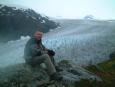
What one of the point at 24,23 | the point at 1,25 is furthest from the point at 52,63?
the point at 24,23

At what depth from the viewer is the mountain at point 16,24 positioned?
63659 millimetres

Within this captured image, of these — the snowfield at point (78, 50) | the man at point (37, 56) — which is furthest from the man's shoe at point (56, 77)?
the snowfield at point (78, 50)

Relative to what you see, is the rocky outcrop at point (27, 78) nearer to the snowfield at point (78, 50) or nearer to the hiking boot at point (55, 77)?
the hiking boot at point (55, 77)

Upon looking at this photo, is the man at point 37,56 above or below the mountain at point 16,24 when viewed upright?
above

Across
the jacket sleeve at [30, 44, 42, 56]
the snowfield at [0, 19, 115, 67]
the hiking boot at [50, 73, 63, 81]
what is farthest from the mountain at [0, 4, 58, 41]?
the hiking boot at [50, 73, 63, 81]

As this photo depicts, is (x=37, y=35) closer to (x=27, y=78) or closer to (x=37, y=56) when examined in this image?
(x=37, y=56)

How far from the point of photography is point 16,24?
67.9 meters

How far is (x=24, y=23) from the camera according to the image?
70.8 metres

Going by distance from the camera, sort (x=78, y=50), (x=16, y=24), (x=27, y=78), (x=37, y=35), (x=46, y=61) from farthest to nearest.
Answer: (x=16, y=24)
(x=78, y=50)
(x=37, y=35)
(x=46, y=61)
(x=27, y=78)

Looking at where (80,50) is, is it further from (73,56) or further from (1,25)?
(1,25)

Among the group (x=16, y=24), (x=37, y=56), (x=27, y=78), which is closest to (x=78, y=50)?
(x=16, y=24)

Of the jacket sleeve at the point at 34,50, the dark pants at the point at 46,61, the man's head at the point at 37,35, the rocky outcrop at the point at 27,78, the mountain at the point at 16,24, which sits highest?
the man's head at the point at 37,35

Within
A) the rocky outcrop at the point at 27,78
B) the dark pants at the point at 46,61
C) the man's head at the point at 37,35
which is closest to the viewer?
the rocky outcrop at the point at 27,78

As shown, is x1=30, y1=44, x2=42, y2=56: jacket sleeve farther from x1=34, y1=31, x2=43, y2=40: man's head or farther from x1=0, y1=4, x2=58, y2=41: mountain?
x1=0, y1=4, x2=58, y2=41: mountain
